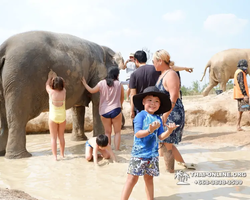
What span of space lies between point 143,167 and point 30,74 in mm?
3143

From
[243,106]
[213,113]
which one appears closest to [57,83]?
[243,106]

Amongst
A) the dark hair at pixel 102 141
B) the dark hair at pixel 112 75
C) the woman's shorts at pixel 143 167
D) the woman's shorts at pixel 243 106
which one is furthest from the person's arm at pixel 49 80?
the woman's shorts at pixel 243 106

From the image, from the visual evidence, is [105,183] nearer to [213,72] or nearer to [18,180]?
[18,180]

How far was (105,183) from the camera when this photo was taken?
3816mm

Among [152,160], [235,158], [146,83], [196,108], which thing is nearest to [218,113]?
[196,108]

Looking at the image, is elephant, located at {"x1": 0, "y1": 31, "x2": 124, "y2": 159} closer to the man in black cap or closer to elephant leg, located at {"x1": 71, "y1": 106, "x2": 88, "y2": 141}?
elephant leg, located at {"x1": 71, "y1": 106, "x2": 88, "y2": 141}

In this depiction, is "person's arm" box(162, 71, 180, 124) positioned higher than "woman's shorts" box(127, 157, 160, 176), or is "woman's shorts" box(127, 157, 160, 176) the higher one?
"person's arm" box(162, 71, 180, 124)

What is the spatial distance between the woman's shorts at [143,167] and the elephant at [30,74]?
3.02 metres

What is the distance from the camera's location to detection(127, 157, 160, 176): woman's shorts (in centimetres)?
299

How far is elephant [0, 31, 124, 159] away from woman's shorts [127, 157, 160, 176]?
302cm

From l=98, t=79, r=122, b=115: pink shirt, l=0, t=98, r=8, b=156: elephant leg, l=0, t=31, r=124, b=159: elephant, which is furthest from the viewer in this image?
l=0, t=98, r=8, b=156: elephant leg

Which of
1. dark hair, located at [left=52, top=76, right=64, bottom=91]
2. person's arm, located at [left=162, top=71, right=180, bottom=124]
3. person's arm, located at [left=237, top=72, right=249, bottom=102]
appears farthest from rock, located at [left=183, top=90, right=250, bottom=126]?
person's arm, located at [left=162, top=71, right=180, bottom=124]

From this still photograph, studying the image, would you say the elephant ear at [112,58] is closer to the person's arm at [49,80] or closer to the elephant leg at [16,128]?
the person's arm at [49,80]

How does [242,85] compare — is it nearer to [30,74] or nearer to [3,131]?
[30,74]
